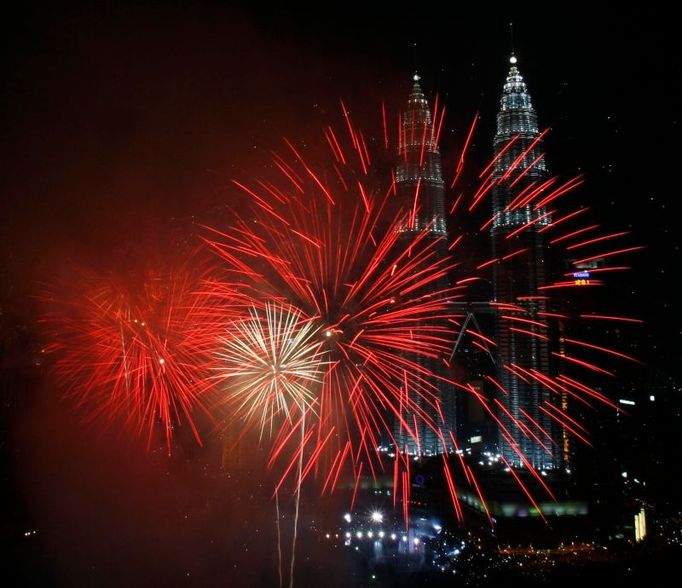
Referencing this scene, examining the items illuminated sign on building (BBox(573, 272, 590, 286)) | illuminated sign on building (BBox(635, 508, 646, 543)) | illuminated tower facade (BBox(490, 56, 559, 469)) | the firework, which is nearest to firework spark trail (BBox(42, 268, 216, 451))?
the firework

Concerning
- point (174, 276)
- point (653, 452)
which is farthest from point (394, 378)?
point (174, 276)

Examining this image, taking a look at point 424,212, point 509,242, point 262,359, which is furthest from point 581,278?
point 262,359

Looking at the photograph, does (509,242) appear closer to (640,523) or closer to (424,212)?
(424,212)

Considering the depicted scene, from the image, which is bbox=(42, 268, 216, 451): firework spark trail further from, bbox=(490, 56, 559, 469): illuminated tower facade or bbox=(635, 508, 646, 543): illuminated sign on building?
bbox=(490, 56, 559, 469): illuminated tower facade

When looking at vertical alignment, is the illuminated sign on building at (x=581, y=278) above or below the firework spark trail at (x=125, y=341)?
above

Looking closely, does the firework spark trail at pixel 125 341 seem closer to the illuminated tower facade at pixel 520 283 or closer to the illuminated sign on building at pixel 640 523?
the illuminated sign on building at pixel 640 523

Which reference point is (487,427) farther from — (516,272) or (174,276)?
(174,276)

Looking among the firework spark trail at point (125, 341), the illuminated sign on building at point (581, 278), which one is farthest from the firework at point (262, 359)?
the illuminated sign on building at point (581, 278)
